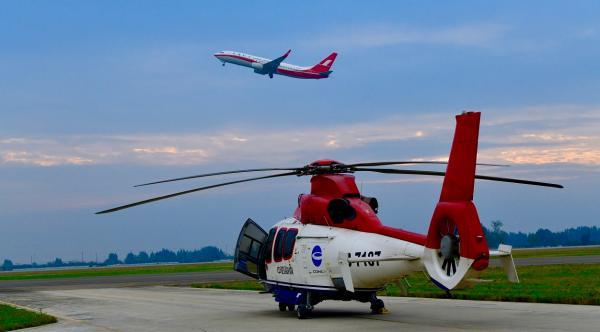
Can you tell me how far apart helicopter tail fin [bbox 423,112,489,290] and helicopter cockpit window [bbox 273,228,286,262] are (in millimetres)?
6031

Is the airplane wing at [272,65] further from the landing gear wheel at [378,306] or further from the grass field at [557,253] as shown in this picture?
the landing gear wheel at [378,306]

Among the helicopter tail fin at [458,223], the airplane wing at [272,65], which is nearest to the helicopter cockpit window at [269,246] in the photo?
the helicopter tail fin at [458,223]

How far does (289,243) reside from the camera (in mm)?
21391

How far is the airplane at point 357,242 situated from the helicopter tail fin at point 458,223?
0.06ft

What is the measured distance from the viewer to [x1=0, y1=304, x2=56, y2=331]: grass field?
21922mm

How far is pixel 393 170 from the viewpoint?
19.2m

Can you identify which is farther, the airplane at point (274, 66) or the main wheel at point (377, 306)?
the airplane at point (274, 66)

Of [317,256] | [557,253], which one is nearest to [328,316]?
[317,256]

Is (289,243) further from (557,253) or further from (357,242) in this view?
(557,253)

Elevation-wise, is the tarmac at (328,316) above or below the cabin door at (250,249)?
below

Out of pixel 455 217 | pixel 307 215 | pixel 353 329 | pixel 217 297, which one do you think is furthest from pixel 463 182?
pixel 217 297

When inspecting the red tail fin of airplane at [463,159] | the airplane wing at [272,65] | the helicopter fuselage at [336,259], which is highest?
the airplane wing at [272,65]

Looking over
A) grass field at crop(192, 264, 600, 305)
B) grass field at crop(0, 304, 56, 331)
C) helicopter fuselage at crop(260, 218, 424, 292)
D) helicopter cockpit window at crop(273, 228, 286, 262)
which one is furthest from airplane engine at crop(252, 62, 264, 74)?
helicopter cockpit window at crop(273, 228, 286, 262)

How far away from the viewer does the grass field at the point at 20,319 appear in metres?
21.9
